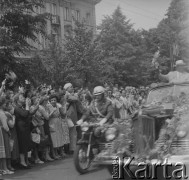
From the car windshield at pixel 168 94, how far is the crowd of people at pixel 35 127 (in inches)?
70.3

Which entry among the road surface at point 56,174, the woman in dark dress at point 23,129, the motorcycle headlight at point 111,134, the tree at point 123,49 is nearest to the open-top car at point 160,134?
the motorcycle headlight at point 111,134

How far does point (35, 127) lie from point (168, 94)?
335 cm

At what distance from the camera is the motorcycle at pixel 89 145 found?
28.8 feet

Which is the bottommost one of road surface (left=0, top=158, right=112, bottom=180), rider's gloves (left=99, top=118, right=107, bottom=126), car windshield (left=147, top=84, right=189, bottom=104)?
road surface (left=0, top=158, right=112, bottom=180)

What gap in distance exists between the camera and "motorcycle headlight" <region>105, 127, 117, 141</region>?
8.31 metres

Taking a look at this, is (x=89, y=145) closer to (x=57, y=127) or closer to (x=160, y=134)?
(x=160, y=134)

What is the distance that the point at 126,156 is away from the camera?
7.69 meters

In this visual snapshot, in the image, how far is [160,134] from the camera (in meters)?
7.58

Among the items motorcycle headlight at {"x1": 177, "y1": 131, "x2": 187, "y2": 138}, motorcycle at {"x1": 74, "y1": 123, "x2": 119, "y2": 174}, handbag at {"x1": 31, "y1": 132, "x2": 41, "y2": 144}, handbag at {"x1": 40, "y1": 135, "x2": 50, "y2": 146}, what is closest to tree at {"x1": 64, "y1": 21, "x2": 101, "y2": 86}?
handbag at {"x1": 40, "y1": 135, "x2": 50, "y2": 146}

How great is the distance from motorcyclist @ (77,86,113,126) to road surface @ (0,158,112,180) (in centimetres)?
105

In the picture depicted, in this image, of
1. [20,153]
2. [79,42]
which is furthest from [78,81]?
[20,153]

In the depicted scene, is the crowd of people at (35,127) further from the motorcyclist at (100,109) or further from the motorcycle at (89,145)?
the motorcycle at (89,145)

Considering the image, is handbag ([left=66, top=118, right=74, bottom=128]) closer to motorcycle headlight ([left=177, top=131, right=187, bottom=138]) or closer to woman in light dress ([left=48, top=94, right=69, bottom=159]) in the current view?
woman in light dress ([left=48, top=94, right=69, bottom=159])

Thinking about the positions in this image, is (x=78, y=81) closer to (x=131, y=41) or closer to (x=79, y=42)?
(x=79, y=42)
